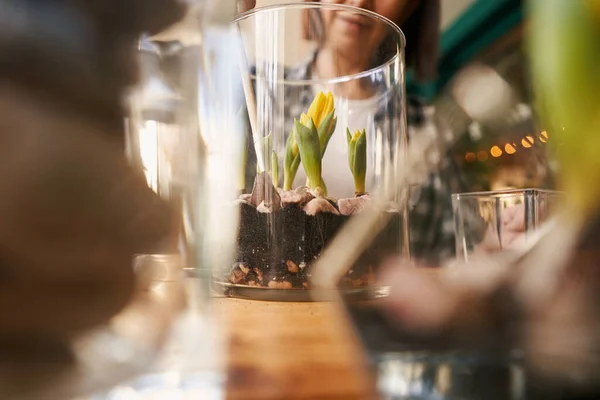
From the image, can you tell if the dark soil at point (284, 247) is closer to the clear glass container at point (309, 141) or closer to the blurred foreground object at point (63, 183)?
the clear glass container at point (309, 141)

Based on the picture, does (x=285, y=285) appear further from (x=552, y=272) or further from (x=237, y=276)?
(x=552, y=272)

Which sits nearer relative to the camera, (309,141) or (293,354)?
(293,354)

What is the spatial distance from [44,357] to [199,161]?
10 centimetres

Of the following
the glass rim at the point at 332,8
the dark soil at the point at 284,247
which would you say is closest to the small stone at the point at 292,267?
the dark soil at the point at 284,247

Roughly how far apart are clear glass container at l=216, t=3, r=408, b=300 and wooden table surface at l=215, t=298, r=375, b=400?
38 millimetres

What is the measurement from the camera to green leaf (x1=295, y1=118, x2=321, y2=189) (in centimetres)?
32

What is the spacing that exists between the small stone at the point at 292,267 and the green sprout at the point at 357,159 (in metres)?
0.07

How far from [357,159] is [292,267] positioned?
88mm

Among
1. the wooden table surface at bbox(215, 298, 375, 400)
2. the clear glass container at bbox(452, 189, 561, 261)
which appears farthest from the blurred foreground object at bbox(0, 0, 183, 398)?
the clear glass container at bbox(452, 189, 561, 261)

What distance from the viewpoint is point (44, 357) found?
17cm

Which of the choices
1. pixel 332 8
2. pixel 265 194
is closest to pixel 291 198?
pixel 265 194

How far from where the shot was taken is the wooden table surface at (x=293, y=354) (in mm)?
152

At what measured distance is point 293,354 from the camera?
0.60ft

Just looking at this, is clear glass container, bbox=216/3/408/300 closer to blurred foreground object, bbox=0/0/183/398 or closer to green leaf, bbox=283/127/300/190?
green leaf, bbox=283/127/300/190
